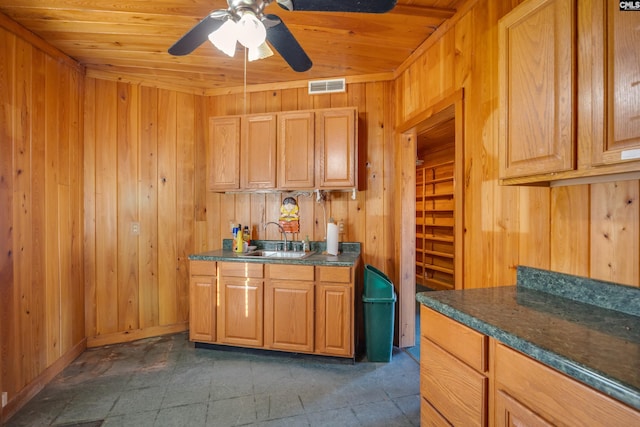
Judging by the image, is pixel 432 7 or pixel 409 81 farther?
pixel 409 81

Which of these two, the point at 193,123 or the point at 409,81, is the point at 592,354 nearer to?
the point at 409,81

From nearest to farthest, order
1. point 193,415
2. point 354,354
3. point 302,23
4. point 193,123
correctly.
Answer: point 193,415 → point 302,23 → point 354,354 → point 193,123

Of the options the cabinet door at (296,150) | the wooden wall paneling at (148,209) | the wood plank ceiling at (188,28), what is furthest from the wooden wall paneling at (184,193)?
the cabinet door at (296,150)

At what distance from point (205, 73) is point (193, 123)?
59cm

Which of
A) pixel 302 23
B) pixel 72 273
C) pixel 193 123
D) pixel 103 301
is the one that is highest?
pixel 302 23

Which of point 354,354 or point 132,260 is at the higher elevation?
point 132,260

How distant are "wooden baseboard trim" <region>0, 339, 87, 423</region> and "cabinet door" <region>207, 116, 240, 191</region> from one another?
1.85m

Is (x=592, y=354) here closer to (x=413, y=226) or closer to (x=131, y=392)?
(x=413, y=226)

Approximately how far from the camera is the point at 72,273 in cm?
257

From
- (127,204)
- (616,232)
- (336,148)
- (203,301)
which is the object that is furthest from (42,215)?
(616,232)

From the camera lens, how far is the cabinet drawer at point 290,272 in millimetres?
2482

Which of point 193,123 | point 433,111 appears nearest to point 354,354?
point 433,111

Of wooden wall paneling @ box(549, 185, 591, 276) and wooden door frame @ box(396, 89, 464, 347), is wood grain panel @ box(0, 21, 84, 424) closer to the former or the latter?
wooden door frame @ box(396, 89, 464, 347)

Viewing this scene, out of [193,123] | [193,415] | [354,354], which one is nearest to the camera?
[193,415]
